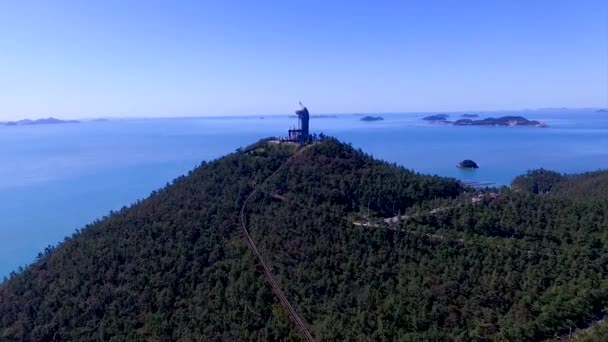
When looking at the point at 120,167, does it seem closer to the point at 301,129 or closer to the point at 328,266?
the point at 301,129

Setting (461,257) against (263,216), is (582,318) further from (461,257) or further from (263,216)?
(263,216)

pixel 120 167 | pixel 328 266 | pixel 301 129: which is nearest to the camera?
pixel 328 266

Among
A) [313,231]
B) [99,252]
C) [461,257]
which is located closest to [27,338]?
[99,252]

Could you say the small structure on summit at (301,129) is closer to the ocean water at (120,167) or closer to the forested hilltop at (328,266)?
the forested hilltop at (328,266)

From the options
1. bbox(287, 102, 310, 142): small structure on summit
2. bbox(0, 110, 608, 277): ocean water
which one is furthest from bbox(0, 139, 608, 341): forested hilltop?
bbox(0, 110, 608, 277): ocean water

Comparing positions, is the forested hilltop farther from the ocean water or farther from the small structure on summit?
the ocean water

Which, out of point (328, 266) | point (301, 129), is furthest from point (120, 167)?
point (328, 266)
